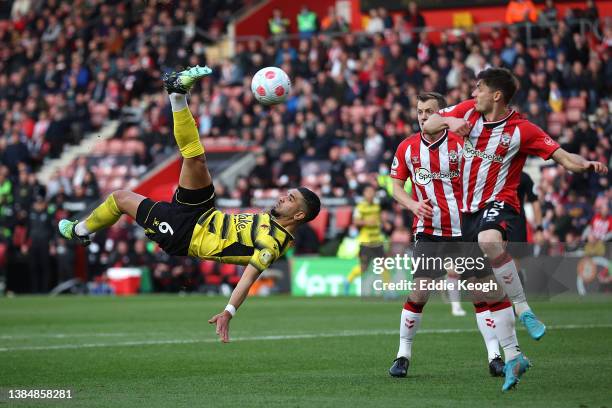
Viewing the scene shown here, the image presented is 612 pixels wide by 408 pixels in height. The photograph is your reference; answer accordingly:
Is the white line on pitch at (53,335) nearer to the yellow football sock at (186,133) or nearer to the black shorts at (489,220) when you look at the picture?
the yellow football sock at (186,133)

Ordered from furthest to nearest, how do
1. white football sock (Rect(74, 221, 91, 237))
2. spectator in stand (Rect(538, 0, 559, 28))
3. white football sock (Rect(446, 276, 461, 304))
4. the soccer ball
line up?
spectator in stand (Rect(538, 0, 559, 28)), white football sock (Rect(446, 276, 461, 304)), the soccer ball, white football sock (Rect(74, 221, 91, 237))

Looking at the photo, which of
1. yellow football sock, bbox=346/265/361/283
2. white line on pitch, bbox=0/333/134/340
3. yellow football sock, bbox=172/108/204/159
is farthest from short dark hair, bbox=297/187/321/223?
yellow football sock, bbox=346/265/361/283

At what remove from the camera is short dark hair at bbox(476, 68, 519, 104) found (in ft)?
28.7

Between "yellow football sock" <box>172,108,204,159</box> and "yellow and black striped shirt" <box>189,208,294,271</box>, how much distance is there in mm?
548

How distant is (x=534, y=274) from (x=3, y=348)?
33.8 feet

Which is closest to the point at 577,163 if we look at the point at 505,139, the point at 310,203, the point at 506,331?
the point at 505,139

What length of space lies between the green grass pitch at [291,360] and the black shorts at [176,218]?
3.75ft

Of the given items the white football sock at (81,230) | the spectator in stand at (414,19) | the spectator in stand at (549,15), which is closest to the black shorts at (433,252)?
the white football sock at (81,230)

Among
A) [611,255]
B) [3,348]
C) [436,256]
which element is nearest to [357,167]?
[611,255]

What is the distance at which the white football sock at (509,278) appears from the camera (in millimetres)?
8812

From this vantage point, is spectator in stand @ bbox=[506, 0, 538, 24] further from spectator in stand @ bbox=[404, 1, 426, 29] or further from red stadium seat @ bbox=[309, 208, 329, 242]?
red stadium seat @ bbox=[309, 208, 329, 242]

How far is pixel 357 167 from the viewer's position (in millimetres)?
25312

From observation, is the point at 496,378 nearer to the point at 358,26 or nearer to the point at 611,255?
the point at 611,255

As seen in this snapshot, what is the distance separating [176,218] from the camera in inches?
384
